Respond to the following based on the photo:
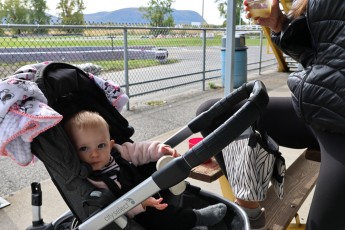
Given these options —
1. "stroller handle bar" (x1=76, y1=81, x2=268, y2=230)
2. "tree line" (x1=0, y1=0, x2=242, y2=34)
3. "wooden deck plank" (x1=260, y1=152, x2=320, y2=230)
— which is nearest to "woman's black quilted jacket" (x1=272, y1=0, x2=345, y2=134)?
"stroller handle bar" (x1=76, y1=81, x2=268, y2=230)

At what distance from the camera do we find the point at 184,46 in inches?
301

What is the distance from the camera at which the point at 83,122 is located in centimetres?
173

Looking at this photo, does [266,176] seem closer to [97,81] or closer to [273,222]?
[273,222]

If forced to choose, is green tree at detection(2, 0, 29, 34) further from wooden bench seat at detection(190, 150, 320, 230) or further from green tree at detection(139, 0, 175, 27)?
wooden bench seat at detection(190, 150, 320, 230)

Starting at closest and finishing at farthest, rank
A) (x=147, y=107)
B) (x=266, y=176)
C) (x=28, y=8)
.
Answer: (x=266, y=176), (x=147, y=107), (x=28, y=8)

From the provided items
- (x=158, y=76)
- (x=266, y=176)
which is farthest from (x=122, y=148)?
(x=158, y=76)

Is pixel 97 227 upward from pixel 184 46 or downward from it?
downward

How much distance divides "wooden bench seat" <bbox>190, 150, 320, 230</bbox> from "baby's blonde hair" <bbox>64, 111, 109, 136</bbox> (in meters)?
0.73

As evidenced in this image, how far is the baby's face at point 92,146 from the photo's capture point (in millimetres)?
1681

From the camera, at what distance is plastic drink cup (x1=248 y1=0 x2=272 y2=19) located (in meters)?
2.06

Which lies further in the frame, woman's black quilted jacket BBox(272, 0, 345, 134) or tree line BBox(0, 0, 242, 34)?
tree line BBox(0, 0, 242, 34)

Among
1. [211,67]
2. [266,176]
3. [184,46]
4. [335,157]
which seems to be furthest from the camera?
[211,67]

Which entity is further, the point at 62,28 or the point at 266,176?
the point at 62,28

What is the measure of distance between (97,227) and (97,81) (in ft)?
2.99
